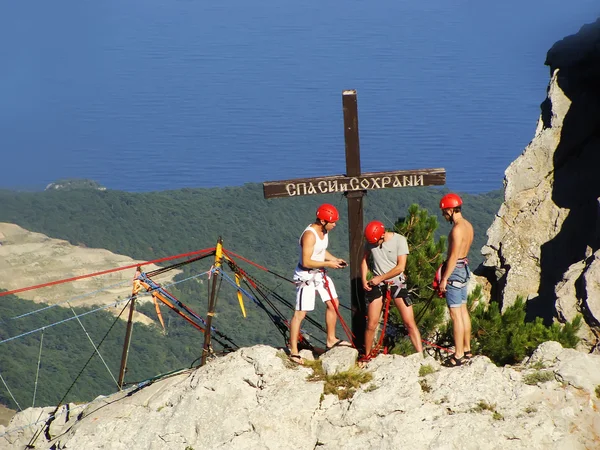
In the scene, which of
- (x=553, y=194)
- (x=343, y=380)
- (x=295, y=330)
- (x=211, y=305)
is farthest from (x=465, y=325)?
(x=553, y=194)

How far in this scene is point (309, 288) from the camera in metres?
13.3

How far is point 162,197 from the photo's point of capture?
142m

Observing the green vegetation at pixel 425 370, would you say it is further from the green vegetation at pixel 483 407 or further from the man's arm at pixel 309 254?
the man's arm at pixel 309 254

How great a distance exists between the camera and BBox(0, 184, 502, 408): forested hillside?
3201 inches

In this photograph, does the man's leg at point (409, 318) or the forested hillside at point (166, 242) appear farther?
the forested hillside at point (166, 242)

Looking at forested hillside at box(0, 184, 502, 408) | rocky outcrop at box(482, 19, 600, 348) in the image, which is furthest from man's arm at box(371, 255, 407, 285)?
forested hillside at box(0, 184, 502, 408)

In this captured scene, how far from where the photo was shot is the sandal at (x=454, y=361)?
13.0m

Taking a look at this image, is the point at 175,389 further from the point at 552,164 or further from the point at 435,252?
the point at 552,164

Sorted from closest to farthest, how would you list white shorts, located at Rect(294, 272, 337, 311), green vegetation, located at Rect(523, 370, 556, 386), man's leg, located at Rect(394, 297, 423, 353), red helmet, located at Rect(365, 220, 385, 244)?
1. green vegetation, located at Rect(523, 370, 556, 386)
2. red helmet, located at Rect(365, 220, 385, 244)
3. white shorts, located at Rect(294, 272, 337, 311)
4. man's leg, located at Rect(394, 297, 423, 353)

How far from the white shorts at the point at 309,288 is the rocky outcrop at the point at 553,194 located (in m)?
6.80

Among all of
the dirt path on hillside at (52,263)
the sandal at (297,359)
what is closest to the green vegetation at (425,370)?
A: the sandal at (297,359)

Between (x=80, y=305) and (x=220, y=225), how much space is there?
857 inches

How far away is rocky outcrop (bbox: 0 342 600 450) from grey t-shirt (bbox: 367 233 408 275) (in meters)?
1.21

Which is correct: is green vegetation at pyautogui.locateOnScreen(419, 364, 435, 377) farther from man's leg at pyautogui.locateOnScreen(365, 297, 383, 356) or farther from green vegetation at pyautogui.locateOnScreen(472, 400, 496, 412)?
man's leg at pyautogui.locateOnScreen(365, 297, 383, 356)
